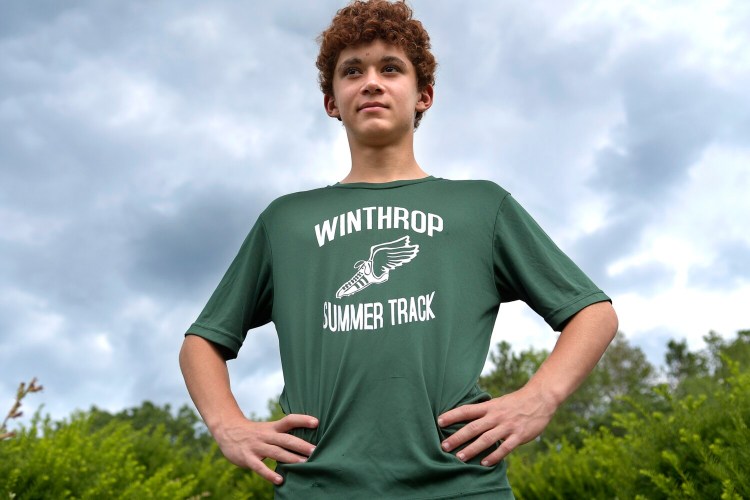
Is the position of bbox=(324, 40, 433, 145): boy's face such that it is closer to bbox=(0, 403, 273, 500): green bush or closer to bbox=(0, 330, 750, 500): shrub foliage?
bbox=(0, 330, 750, 500): shrub foliage

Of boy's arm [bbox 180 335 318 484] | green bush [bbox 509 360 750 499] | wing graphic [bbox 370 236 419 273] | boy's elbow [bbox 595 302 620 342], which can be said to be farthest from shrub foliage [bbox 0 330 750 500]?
boy's elbow [bbox 595 302 620 342]

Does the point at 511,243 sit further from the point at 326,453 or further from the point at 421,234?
the point at 326,453

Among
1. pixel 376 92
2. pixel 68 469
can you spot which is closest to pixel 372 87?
pixel 376 92

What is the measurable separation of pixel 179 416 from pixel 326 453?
85.7 feet

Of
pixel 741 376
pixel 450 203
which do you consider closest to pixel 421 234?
pixel 450 203

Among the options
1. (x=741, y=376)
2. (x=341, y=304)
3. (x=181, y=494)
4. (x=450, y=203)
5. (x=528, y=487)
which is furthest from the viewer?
(x=528, y=487)

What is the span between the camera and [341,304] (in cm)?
270

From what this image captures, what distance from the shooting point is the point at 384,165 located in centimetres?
308

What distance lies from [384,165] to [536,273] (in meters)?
0.71

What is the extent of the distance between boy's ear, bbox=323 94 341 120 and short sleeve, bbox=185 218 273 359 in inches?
25.7

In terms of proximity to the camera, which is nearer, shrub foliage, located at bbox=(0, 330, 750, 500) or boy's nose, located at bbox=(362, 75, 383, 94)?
boy's nose, located at bbox=(362, 75, 383, 94)

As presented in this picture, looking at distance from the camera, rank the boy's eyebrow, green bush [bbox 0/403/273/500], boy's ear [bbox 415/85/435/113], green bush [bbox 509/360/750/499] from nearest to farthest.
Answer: the boy's eyebrow → boy's ear [bbox 415/85/435/113] → green bush [bbox 509/360/750/499] → green bush [bbox 0/403/273/500]

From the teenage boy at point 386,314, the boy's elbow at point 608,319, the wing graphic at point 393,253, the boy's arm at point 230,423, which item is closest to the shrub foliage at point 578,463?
the boy's arm at point 230,423

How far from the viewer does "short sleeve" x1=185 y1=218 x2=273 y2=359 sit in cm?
298
